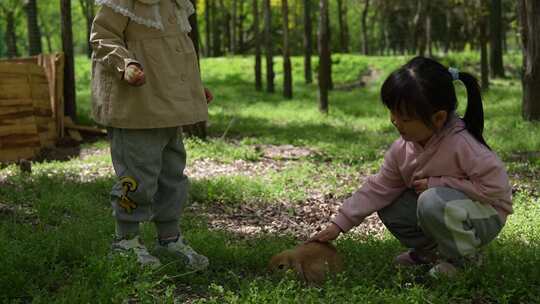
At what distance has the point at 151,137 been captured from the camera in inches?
150

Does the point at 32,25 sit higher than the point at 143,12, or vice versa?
the point at 32,25

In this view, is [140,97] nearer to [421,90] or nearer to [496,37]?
[421,90]

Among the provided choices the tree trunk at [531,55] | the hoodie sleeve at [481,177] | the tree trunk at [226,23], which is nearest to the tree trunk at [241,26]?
the tree trunk at [226,23]

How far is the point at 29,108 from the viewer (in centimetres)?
971

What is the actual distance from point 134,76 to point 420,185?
65.6 inches

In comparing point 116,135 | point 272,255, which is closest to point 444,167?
point 272,255

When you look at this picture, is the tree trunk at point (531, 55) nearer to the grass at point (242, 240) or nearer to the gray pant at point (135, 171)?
the grass at point (242, 240)

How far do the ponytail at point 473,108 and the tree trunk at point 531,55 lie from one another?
25.7ft

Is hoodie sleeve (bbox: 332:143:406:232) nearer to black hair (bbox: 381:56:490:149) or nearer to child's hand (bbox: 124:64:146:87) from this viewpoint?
black hair (bbox: 381:56:490:149)

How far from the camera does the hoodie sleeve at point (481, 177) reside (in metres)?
3.36

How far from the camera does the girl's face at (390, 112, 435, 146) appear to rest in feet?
11.3

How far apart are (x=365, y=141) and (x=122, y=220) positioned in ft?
24.1

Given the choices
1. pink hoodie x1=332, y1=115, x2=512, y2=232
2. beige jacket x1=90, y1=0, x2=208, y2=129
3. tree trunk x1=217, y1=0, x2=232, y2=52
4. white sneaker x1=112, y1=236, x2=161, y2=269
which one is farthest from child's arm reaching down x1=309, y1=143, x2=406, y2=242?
tree trunk x1=217, y1=0, x2=232, y2=52

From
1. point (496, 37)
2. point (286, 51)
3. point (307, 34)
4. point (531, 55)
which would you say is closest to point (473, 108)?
point (531, 55)
